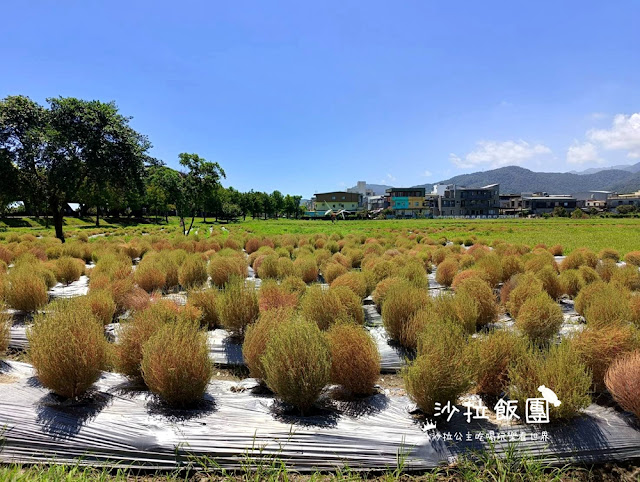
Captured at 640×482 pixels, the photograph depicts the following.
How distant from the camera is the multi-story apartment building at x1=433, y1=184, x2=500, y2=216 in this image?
130875 mm

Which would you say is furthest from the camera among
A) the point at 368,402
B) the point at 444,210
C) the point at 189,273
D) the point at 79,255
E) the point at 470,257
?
the point at 444,210

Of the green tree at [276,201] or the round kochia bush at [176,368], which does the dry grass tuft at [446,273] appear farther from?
the green tree at [276,201]

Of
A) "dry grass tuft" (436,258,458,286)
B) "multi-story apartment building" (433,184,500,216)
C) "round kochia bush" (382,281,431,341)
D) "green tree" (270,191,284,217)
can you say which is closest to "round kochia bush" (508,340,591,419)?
"round kochia bush" (382,281,431,341)

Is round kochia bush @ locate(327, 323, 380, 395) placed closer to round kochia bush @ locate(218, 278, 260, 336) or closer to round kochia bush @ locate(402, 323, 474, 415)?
round kochia bush @ locate(402, 323, 474, 415)

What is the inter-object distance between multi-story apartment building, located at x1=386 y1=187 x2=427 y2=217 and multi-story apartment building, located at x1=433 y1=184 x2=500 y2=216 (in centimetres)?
701

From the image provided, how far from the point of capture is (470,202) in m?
132

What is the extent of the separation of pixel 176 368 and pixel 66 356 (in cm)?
138

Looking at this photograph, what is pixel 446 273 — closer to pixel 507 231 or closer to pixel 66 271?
pixel 66 271

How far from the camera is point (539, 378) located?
425 centimetres

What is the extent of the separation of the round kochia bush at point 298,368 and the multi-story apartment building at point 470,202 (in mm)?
137702

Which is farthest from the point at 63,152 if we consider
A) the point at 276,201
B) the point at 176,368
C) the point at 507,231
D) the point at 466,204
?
the point at 466,204

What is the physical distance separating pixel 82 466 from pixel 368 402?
3227 millimetres

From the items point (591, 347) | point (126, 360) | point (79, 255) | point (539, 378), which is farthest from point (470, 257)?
point (79, 255)

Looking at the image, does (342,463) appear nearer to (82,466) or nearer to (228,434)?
(228,434)
